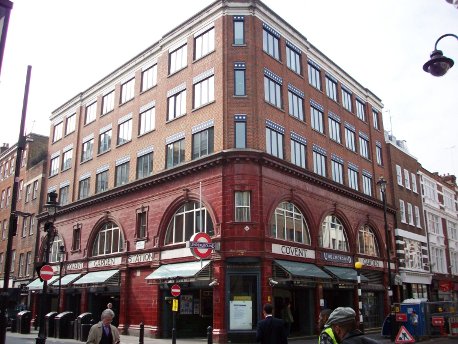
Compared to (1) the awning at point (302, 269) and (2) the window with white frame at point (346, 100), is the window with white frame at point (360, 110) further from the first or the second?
(1) the awning at point (302, 269)

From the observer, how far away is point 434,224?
4925 cm

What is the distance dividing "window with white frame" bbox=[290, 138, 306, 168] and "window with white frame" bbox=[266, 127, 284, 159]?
1.27m

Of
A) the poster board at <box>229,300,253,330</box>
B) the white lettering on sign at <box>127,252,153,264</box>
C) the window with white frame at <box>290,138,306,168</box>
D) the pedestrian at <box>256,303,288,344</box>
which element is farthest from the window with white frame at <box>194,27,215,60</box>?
the pedestrian at <box>256,303,288,344</box>

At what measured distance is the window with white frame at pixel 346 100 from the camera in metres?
38.1

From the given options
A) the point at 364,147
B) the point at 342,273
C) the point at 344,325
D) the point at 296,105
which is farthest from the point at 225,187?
the point at 344,325

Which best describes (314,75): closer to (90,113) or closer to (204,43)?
(204,43)

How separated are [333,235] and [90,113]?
74.6ft

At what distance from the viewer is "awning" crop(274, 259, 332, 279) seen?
2502cm

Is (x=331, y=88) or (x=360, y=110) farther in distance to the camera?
(x=360, y=110)

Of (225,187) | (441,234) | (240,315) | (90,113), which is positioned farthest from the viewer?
(441,234)

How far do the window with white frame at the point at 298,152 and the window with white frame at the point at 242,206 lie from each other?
5.52m

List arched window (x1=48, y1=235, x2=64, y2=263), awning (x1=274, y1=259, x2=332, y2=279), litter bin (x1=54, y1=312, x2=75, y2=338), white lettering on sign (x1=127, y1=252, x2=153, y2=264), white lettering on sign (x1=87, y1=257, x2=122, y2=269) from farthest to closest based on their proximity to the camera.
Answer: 1. arched window (x1=48, y1=235, x2=64, y2=263)
2. white lettering on sign (x1=87, y1=257, x2=122, y2=269)
3. white lettering on sign (x1=127, y1=252, x2=153, y2=264)
4. litter bin (x1=54, y1=312, x2=75, y2=338)
5. awning (x1=274, y1=259, x2=332, y2=279)

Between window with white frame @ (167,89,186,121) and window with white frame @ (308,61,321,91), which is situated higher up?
window with white frame @ (308,61,321,91)

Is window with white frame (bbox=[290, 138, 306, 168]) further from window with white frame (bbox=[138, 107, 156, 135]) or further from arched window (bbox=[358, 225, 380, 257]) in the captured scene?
window with white frame (bbox=[138, 107, 156, 135])
